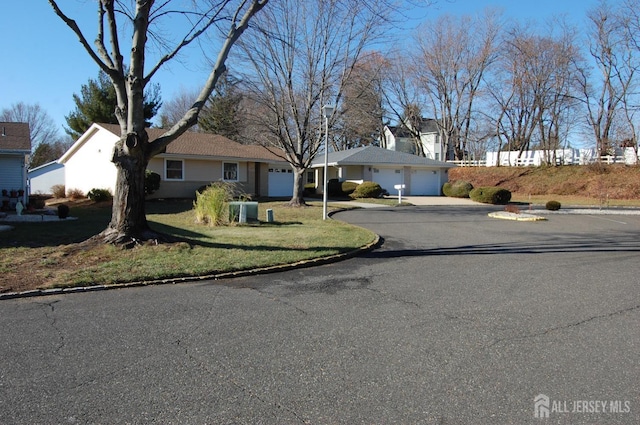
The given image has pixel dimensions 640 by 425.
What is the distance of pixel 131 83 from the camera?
9.33 m

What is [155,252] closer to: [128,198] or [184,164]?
[128,198]

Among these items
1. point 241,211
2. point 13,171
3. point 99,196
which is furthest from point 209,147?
point 241,211

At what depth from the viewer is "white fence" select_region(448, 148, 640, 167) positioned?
129ft

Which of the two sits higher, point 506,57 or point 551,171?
point 506,57

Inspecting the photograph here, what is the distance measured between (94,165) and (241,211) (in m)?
15.4

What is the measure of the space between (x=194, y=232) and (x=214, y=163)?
15.0 metres

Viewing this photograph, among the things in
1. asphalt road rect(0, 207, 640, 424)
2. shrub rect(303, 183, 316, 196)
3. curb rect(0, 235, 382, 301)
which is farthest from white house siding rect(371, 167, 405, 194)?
asphalt road rect(0, 207, 640, 424)

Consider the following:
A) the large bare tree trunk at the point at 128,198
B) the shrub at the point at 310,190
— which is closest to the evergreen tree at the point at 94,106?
the shrub at the point at 310,190

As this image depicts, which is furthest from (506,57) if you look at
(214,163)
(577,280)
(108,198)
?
(577,280)

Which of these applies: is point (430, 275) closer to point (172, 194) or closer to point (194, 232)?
point (194, 232)

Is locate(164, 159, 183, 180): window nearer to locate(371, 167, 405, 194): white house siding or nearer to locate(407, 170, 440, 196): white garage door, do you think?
locate(371, 167, 405, 194): white house siding

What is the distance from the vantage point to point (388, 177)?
34688mm

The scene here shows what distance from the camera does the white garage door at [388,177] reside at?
34.2 meters

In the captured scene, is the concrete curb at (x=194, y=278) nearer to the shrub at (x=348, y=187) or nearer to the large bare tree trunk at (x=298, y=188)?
the large bare tree trunk at (x=298, y=188)
